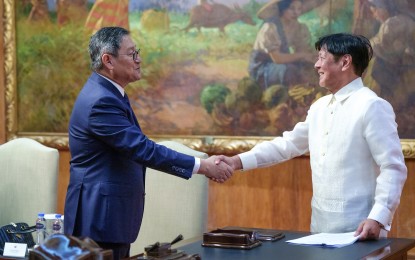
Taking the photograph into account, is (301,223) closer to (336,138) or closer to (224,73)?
(224,73)

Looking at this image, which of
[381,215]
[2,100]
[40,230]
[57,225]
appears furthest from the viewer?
[2,100]

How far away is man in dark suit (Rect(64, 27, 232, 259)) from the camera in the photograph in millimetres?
3471

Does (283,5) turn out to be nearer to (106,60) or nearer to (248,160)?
(248,160)

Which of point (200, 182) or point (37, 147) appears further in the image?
point (37, 147)

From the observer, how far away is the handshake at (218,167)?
3894mm

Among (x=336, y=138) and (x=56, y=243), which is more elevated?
(x=336, y=138)

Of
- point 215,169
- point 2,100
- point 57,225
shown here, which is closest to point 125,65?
point 215,169

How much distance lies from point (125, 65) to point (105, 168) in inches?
20.6

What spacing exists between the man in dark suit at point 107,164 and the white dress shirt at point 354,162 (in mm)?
729

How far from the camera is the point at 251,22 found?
5.64m

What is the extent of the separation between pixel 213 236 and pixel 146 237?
1.12 m

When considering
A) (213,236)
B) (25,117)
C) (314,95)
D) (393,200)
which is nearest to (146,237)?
(213,236)

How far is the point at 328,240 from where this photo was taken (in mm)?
3326

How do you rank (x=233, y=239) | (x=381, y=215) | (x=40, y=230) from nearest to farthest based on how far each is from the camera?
1. (x=233, y=239)
2. (x=381, y=215)
3. (x=40, y=230)
